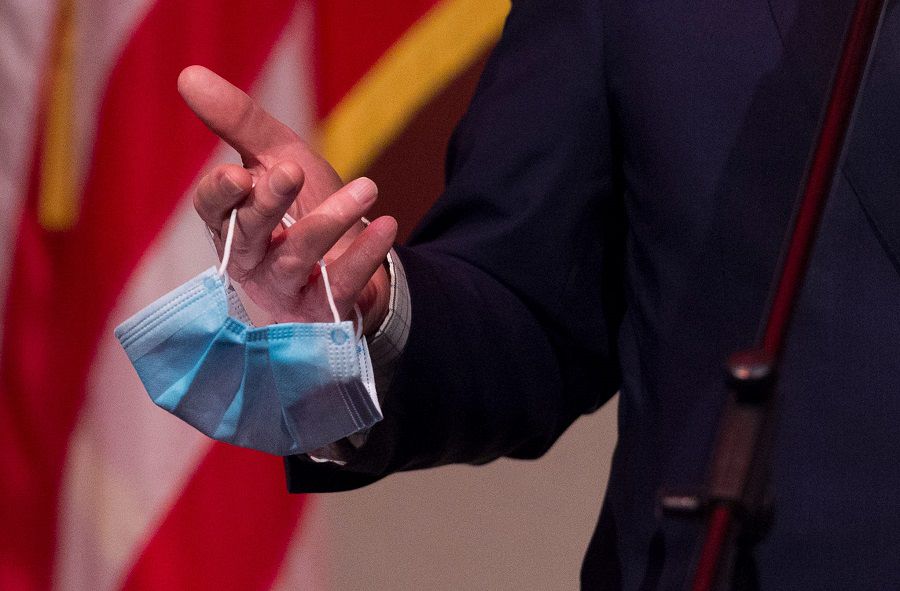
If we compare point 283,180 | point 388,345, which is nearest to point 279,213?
point 283,180

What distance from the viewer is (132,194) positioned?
3.26 feet

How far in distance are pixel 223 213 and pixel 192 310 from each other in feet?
0.18

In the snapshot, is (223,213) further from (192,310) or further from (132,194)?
(132,194)

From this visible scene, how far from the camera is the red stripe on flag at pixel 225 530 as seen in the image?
1.03 metres

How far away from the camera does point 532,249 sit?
2.45 feet

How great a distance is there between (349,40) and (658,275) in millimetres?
534

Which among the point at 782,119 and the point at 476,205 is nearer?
the point at 782,119

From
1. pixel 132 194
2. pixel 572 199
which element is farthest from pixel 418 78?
pixel 572 199

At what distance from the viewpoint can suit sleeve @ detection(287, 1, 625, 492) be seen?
70cm

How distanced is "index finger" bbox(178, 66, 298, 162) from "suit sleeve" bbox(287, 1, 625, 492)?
0.56ft

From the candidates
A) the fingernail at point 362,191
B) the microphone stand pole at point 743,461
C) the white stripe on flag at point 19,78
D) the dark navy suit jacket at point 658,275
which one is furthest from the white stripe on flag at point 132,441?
the microphone stand pole at point 743,461

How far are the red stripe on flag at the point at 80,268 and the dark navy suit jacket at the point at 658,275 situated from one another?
302 millimetres

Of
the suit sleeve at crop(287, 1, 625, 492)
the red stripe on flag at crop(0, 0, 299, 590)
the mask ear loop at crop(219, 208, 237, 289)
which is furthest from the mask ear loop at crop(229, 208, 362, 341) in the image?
the red stripe on flag at crop(0, 0, 299, 590)

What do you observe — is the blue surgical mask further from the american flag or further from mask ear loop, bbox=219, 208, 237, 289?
the american flag
